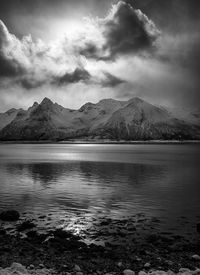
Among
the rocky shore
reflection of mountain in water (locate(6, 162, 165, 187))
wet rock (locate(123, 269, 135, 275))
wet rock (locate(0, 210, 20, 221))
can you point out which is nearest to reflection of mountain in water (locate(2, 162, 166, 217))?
reflection of mountain in water (locate(6, 162, 165, 187))

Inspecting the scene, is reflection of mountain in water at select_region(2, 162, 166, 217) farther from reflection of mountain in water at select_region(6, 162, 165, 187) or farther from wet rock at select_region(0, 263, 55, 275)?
wet rock at select_region(0, 263, 55, 275)

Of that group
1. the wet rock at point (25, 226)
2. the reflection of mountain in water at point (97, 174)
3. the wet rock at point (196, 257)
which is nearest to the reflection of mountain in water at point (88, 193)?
the reflection of mountain in water at point (97, 174)

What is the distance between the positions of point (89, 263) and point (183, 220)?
12543mm

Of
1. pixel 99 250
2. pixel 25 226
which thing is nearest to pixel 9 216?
pixel 25 226

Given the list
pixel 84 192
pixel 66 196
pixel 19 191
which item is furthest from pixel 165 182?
pixel 19 191

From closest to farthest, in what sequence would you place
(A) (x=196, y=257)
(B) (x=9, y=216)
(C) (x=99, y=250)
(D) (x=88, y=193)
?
1. (A) (x=196, y=257)
2. (C) (x=99, y=250)
3. (B) (x=9, y=216)
4. (D) (x=88, y=193)

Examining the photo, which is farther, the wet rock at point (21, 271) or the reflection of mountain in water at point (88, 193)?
the reflection of mountain in water at point (88, 193)

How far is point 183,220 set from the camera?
82.7 feet

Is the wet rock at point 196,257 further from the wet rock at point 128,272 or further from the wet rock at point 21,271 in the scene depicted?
the wet rock at point 21,271

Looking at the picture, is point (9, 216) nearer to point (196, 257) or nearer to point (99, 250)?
point (99, 250)

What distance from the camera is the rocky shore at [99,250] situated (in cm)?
1465

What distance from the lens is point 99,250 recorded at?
57.5ft

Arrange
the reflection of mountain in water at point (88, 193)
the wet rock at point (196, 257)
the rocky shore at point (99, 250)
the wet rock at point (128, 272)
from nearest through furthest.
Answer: the wet rock at point (128, 272), the rocky shore at point (99, 250), the wet rock at point (196, 257), the reflection of mountain in water at point (88, 193)

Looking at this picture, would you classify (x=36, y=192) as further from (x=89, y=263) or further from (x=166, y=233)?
(x=89, y=263)
